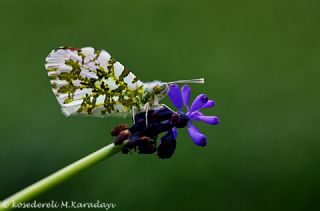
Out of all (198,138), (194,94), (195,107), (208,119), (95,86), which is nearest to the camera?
(198,138)

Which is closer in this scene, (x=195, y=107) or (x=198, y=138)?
(x=198, y=138)

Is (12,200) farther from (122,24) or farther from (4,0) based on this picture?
(4,0)

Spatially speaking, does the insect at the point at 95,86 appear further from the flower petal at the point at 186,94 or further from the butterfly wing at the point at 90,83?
the flower petal at the point at 186,94

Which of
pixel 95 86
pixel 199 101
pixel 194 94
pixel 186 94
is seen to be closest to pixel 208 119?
pixel 199 101

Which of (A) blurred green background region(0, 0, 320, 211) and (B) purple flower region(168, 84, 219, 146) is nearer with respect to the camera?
(B) purple flower region(168, 84, 219, 146)

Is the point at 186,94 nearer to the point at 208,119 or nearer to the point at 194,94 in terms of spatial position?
the point at 208,119

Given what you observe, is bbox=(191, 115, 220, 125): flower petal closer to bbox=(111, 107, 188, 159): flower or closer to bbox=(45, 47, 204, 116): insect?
bbox=(111, 107, 188, 159): flower

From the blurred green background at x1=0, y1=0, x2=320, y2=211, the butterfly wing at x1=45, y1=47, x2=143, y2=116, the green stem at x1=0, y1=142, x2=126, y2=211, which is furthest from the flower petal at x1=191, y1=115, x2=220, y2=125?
the blurred green background at x1=0, y1=0, x2=320, y2=211
